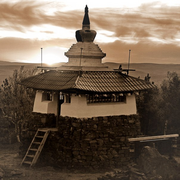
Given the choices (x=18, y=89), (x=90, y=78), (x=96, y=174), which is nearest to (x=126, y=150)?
(x=96, y=174)

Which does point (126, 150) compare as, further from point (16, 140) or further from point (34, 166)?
point (16, 140)

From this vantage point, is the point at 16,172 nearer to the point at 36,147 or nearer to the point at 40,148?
the point at 40,148

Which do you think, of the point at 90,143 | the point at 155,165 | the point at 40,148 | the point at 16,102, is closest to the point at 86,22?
the point at 90,143

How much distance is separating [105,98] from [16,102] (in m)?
6.97

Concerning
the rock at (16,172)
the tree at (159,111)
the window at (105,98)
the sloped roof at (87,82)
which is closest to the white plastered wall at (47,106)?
the sloped roof at (87,82)

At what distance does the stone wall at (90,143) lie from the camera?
12.5 metres

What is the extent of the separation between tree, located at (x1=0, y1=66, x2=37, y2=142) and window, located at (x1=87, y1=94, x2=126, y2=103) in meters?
5.68

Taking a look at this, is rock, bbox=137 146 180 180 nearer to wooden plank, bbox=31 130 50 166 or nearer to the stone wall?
the stone wall

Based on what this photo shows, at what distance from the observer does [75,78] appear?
12.5 meters

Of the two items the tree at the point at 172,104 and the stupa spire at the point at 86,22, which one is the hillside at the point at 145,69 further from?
the stupa spire at the point at 86,22

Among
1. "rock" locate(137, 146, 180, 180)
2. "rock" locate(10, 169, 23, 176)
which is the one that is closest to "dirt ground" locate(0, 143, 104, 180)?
"rock" locate(10, 169, 23, 176)

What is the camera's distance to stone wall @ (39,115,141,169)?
12539 millimetres

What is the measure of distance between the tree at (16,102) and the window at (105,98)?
224 inches

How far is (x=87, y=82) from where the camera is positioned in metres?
12.5
